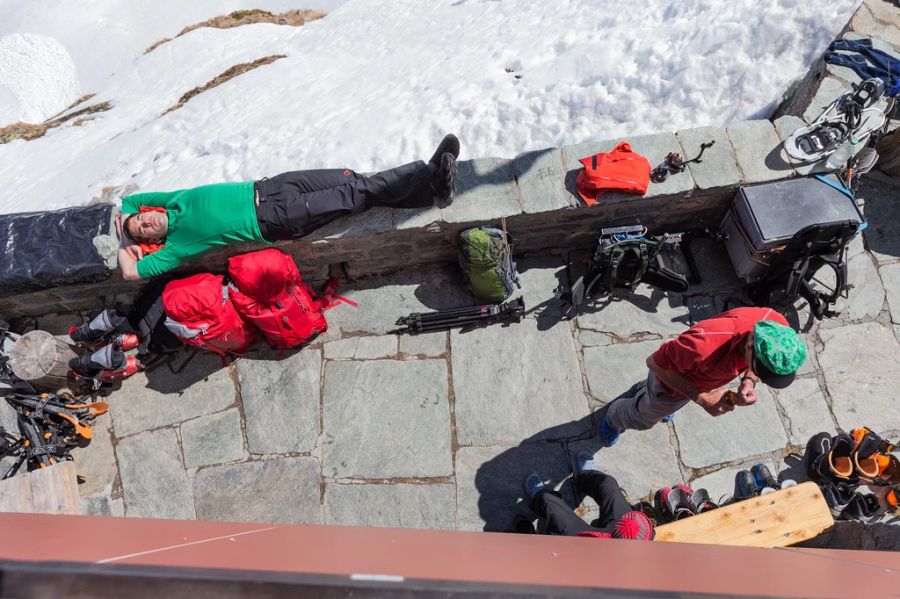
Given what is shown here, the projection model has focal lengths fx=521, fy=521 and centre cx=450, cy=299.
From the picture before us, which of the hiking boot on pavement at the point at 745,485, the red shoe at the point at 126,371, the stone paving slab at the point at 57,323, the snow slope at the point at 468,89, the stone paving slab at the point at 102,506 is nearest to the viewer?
the hiking boot on pavement at the point at 745,485

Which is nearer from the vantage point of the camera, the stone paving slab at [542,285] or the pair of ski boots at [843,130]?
the pair of ski boots at [843,130]

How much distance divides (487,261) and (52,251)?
3681 mm

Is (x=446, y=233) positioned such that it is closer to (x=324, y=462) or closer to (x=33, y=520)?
(x=324, y=462)

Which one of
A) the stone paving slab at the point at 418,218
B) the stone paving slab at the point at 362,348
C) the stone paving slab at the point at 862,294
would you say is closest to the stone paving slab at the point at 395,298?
the stone paving slab at the point at 362,348

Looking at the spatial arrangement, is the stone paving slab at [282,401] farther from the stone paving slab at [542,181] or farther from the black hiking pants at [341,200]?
the stone paving slab at [542,181]

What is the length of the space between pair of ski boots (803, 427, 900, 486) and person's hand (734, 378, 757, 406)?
4.31ft

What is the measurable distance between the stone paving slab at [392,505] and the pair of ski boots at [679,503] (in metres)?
1.56

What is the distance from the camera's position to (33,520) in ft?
9.15

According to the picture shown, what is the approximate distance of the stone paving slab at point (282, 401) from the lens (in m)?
4.50

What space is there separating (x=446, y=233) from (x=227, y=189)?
75.9 inches

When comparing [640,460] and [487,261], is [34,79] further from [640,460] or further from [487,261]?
[640,460]

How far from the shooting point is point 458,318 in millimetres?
4633

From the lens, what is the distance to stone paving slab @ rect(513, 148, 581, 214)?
4.26 m

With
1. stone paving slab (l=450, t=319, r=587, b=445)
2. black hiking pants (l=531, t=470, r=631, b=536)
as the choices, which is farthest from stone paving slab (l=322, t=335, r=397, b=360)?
black hiking pants (l=531, t=470, r=631, b=536)
